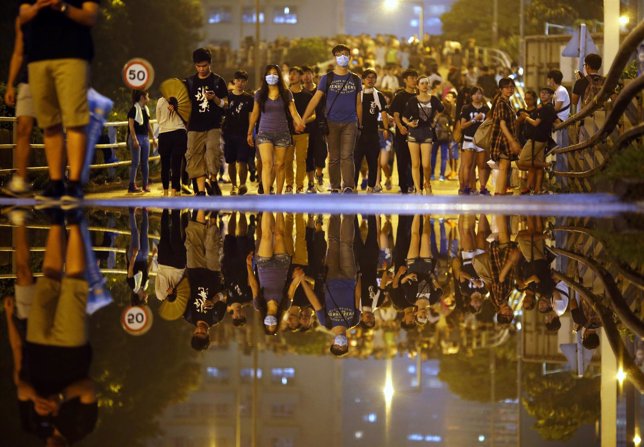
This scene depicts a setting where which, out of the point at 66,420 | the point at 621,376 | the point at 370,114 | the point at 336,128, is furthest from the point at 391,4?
the point at 66,420

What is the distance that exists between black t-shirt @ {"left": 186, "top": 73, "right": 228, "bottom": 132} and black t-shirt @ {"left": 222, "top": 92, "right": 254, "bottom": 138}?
2.74 meters

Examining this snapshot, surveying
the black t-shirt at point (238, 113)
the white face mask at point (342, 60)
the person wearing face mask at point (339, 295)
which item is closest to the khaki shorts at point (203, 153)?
the white face mask at point (342, 60)

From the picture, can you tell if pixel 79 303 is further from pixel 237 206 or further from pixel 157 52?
pixel 157 52

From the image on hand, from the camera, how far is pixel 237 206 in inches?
731

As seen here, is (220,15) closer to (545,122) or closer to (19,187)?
(545,122)

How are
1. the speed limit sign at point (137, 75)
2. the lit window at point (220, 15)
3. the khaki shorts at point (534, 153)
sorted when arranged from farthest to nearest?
1. the lit window at point (220, 15)
2. the speed limit sign at point (137, 75)
3. the khaki shorts at point (534, 153)

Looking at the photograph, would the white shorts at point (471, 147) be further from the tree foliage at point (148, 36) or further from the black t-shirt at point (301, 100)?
the tree foliage at point (148, 36)

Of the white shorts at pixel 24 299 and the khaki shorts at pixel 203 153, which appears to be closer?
the white shorts at pixel 24 299

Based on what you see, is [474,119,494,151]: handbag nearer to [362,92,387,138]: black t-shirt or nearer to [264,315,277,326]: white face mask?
[362,92,387,138]: black t-shirt

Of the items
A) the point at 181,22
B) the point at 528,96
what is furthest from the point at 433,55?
the point at 528,96

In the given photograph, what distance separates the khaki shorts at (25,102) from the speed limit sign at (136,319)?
26.0ft

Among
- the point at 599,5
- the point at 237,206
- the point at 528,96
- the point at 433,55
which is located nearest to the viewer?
the point at 237,206

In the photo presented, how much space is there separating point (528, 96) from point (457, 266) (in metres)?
13.4

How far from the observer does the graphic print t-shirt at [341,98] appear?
21.1 metres
